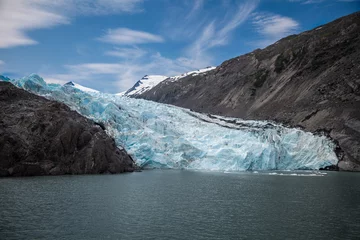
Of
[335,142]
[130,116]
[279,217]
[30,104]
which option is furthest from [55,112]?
[335,142]

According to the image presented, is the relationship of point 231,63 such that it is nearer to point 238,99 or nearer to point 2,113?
point 238,99

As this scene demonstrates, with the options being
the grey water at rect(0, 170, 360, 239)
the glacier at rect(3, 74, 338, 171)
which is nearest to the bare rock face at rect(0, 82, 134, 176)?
the grey water at rect(0, 170, 360, 239)

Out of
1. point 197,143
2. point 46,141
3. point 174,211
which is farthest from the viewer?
point 197,143

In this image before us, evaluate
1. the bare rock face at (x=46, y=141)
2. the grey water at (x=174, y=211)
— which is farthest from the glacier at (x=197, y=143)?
the grey water at (x=174, y=211)

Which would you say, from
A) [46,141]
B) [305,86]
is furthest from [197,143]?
[305,86]

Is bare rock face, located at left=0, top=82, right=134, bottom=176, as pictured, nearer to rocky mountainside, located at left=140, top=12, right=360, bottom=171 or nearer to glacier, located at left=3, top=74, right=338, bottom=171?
glacier, located at left=3, top=74, right=338, bottom=171

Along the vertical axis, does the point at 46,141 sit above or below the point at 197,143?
below

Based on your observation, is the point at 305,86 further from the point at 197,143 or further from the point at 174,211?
the point at 174,211
